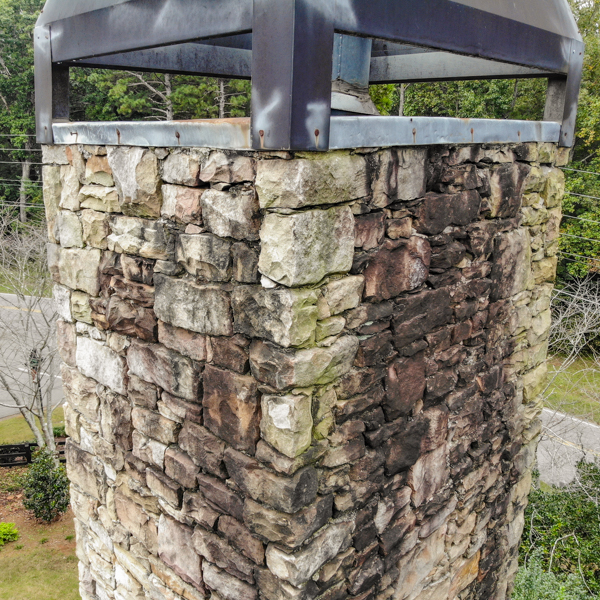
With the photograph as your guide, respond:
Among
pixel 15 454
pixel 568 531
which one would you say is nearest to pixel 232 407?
pixel 568 531

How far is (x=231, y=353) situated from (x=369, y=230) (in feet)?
2.20

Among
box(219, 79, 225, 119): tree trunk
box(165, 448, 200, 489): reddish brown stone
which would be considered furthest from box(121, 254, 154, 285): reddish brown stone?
box(219, 79, 225, 119): tree trunk

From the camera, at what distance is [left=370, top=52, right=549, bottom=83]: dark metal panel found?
332 centimetres

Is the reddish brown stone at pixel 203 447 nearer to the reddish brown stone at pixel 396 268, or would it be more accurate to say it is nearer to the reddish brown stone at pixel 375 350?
the reddish brown stone at pixel 375 350

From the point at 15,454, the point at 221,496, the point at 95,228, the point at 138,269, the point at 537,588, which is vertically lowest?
the point at 15,454

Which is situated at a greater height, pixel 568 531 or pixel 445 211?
pixel 445 211

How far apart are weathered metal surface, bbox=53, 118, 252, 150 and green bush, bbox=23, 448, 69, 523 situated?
7417mm

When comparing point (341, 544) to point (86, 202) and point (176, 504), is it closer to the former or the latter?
point (176, 504)

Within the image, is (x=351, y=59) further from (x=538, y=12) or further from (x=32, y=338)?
(x=32, y=338)

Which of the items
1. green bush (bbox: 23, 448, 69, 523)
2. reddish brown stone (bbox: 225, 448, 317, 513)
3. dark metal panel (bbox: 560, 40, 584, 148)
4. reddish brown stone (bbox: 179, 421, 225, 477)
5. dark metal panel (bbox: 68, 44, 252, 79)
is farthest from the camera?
green bush (bbox: 23, 448, 69, 523)

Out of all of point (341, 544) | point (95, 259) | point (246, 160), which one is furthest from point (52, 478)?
point (246, 160)

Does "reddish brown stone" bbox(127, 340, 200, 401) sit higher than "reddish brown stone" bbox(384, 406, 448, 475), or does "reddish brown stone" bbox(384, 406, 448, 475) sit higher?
"reddish brown stone" bbox(127, 340, 200, 401)

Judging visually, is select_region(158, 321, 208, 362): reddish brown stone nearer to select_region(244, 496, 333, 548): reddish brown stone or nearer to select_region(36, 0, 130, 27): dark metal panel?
select_region(244, 496, 333, 548): reddish brown stone

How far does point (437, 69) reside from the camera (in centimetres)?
361
